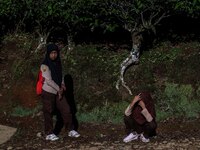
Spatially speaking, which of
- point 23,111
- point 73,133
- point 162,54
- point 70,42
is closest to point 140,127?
point 73,133

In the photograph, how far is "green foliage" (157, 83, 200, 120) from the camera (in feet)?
37.3

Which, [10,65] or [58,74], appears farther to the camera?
[10,65]

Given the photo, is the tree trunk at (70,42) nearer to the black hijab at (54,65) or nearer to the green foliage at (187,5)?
the green foliage at (187,5)

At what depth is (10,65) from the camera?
1435cm

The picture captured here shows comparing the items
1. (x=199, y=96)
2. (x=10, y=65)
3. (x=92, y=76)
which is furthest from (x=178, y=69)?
(x=10, y=65)

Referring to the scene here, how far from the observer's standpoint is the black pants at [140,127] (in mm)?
9805

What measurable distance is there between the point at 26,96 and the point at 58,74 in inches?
114

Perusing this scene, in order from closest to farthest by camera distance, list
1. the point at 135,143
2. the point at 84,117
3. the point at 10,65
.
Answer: the point at 135,143
the point at 84,117
the point at 10,65

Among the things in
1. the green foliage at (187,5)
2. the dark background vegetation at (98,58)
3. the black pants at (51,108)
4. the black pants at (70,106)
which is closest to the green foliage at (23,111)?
the dark background vegetation at (98,58)

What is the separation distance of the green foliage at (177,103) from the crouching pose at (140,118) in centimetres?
138

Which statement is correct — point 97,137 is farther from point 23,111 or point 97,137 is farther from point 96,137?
point 23,111

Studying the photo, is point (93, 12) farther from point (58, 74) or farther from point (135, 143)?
point (135, 143)

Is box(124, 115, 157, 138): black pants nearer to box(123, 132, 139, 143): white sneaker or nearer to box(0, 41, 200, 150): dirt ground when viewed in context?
box(123, 132, 139, 143): white sneaker

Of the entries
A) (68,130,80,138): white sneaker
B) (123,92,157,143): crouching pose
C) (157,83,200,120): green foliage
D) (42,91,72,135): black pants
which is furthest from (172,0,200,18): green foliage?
(68,130,80,138): white sneaker
